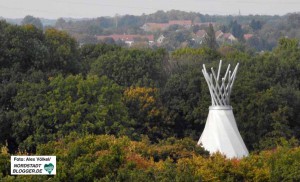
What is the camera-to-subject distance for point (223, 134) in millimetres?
50656

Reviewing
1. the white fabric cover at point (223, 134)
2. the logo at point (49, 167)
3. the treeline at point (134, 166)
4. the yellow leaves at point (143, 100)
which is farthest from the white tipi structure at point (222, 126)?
the logo at point (49, 167)

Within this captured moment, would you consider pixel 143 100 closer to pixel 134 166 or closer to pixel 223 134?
pixel 223 134

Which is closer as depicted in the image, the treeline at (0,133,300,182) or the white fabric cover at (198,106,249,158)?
the treeline at (0,133,300,182)

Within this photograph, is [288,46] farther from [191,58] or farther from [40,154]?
[40,154]

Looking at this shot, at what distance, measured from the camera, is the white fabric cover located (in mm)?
50469

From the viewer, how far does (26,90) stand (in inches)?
2144

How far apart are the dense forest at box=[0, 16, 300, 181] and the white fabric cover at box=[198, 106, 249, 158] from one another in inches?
94.9

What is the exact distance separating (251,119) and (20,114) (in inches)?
637

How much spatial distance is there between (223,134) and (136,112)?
13767 millimetres

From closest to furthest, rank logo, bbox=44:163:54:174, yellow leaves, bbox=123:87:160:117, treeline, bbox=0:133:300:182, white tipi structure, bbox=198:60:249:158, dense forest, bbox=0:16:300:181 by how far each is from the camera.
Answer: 1. logo, bbox=44:163:54:174
2. treeline, bbox=0:133:300:182
3. dense forest, bbox=0:16:300:181
4. white tipi structure, bbox=198:60:249:158
5. yellow leaves, bbox=123:87:160:117

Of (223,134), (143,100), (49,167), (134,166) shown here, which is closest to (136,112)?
(143,100)

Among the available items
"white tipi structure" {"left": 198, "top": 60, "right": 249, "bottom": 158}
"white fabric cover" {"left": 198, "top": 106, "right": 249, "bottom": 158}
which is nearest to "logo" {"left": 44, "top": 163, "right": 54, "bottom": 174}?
"white tipi structure" {"left": 198, "top": 60, "right": 249, "bottom": 158}

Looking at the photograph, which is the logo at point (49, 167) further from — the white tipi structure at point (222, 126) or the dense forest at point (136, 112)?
the white tipi structure at point (222, 126)

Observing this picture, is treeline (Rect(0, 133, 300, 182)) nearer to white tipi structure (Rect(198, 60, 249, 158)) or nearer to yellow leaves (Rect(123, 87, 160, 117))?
white tipi structure (Rect(198, 60, 249, 158))
